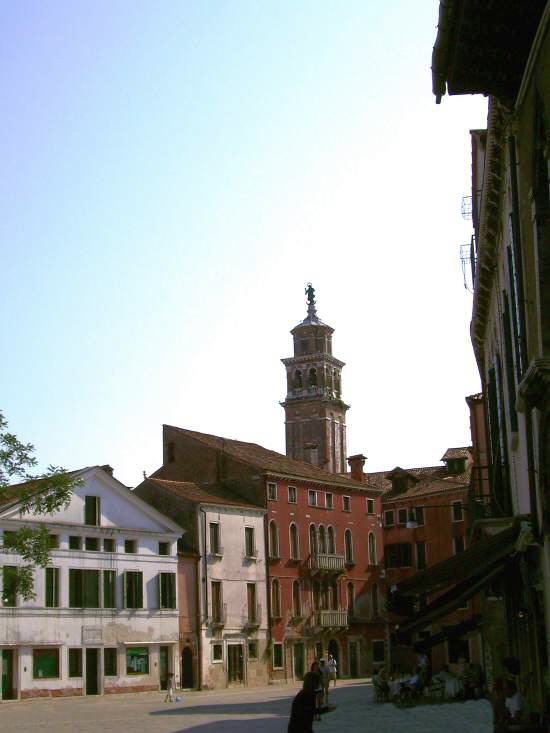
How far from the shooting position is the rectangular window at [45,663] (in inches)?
1634

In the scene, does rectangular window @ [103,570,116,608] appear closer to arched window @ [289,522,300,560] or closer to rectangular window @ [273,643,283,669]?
rectangular window @ [273,643,283,669]

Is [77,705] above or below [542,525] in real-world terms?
below

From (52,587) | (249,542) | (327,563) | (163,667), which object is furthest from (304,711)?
(327,563)

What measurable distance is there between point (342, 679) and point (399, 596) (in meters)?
44.1

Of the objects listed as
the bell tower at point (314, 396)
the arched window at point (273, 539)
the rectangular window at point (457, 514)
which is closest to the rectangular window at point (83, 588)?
the arched window at point (273, 539)

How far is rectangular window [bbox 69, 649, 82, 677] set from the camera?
4297cm

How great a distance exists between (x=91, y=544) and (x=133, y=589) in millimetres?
2829

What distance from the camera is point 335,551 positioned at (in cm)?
5872

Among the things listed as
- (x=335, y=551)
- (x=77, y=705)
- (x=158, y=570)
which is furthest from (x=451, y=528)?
(x=77, y=705)

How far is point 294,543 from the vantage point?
56.0 meters

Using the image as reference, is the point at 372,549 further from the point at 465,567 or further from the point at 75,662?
the point at 465,567

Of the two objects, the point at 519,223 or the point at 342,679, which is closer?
the point at 519,223

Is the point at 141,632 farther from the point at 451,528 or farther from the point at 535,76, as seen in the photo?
the point at 535,76

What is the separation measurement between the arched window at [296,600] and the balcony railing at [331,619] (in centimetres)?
111
